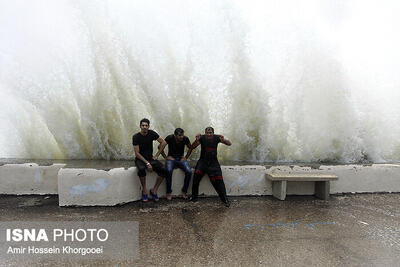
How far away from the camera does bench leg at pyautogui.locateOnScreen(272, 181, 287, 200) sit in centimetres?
548

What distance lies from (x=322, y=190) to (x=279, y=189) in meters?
0.89

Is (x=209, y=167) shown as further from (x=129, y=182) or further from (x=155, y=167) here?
(x=129, y=182)

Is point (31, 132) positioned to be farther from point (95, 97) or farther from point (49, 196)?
point (49, 196)

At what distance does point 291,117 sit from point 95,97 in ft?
17.8

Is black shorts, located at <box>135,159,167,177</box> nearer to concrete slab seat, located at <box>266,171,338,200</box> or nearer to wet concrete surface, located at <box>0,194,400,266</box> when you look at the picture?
wet concrete surface, located at <box>0,194,400,266</box>

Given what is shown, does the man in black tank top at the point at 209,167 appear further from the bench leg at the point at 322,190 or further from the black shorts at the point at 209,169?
the bench leg at the point at 322,190

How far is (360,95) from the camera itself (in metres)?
9.42

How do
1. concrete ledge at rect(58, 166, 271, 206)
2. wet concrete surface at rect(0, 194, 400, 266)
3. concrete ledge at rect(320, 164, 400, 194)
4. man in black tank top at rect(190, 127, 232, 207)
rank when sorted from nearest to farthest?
1. wet concrete surface at rect(0, 194, 400, 266)
2. concrete ledge at rect(58, 166, 271, 206)
3. man in black tank top at rect(190, 127, 232, 207)
4. concrete ledge at rect(320, 164, 400, 194)

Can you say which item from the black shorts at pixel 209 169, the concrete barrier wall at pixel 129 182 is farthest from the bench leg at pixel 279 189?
the black shorts at pixel 209 169

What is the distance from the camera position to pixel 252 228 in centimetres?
407

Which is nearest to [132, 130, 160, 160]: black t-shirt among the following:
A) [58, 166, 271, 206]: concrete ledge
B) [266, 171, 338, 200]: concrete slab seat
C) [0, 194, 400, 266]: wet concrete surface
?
[58, 166, 271, 206]: concrete ledge

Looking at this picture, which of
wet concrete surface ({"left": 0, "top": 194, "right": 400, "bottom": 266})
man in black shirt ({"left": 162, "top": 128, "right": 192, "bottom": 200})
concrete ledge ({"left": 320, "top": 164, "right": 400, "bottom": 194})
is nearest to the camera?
wet concrete surface ({"left": 0, "top": 194, "right": 400, "bottom": 266})

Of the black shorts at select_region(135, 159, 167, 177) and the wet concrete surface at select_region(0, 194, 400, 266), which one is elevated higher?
the black shorts at select_region(135, 159, 167, 177)

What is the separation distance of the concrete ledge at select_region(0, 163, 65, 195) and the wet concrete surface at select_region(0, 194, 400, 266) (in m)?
0.19
